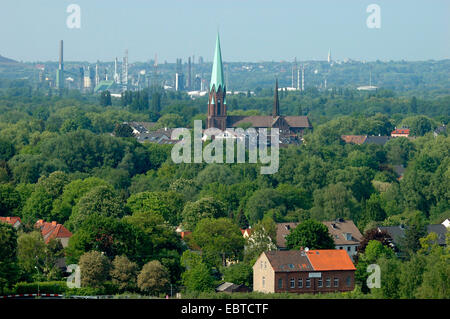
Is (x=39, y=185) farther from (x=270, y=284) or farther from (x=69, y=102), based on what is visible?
(x=69, y=102)

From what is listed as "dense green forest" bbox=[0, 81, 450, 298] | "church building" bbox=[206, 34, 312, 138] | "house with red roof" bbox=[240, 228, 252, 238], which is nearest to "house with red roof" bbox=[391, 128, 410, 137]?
"church building" bbox=[206, 34, 312, 138]

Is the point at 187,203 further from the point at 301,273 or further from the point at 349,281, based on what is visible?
the point at 349,281

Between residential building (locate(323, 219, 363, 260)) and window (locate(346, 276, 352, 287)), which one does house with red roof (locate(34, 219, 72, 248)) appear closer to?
residential building (locate(323, 219, 363, 260))

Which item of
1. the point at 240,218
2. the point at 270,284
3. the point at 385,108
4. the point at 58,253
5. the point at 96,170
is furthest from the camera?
the point at 385,108

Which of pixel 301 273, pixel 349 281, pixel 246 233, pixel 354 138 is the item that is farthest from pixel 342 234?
pixel 354 138

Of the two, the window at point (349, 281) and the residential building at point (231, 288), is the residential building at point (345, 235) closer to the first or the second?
the window at point (349, 281)

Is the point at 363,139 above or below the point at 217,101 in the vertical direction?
below
